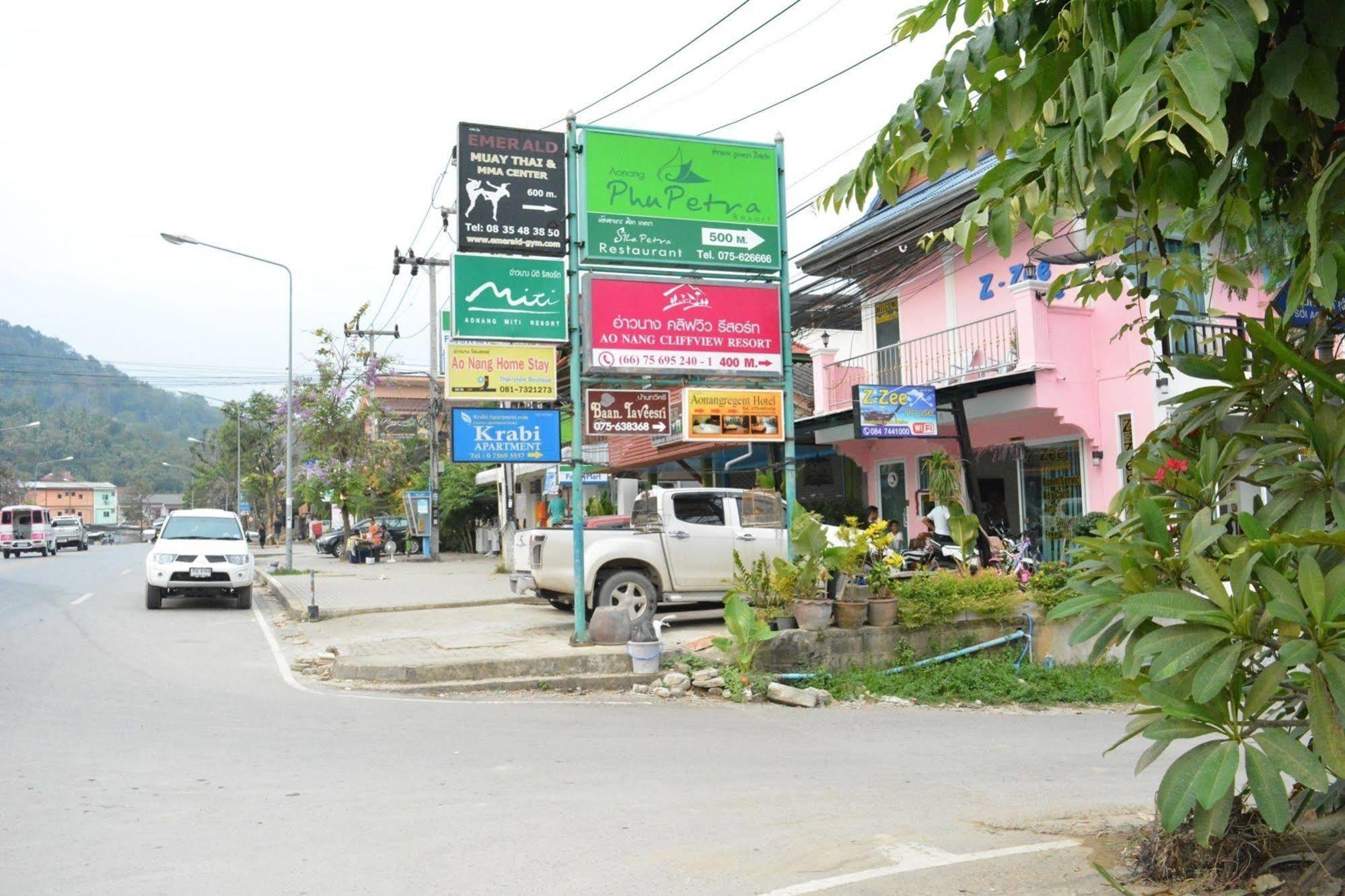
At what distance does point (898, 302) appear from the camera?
2019 centimetres

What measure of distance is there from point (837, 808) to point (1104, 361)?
11625 millimetres

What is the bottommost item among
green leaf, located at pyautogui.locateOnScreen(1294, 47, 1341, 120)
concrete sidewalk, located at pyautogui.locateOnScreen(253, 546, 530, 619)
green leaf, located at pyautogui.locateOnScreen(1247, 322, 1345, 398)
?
concrete sidewalk, located at pyautogui.locateOnScreen(253, 546, 530, 619)

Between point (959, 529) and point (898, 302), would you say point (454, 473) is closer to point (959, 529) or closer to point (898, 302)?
point (898, 302)

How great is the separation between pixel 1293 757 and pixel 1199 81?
1.91 metres

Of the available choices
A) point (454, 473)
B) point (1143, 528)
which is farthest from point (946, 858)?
point (454, 473)

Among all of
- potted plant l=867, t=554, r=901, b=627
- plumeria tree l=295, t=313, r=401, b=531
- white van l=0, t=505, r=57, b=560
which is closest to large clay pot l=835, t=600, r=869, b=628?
potted plant l=867, t=554, r=901, b=627

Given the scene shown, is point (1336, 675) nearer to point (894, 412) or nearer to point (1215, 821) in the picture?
point (1215, 821)

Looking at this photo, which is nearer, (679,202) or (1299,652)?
(1299,652)

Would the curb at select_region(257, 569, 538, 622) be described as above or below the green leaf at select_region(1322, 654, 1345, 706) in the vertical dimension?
below

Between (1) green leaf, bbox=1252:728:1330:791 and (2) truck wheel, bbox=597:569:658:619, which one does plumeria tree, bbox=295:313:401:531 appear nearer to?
(2) truck wheel, bbox=597:569:658:619

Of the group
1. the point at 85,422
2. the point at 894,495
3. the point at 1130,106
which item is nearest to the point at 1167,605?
the point at 1130,106

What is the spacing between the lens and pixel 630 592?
1308cm

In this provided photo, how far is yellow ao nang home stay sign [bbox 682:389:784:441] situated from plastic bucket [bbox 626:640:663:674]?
8.29ft

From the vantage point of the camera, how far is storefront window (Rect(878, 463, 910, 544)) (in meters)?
19.5
